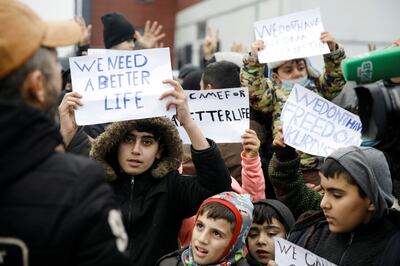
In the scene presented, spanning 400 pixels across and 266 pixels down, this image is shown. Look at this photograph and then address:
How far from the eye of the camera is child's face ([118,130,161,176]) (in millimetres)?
3199

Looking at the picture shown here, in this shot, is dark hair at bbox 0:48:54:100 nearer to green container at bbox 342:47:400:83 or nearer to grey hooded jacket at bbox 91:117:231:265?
green container at bbox 342:47:400:83

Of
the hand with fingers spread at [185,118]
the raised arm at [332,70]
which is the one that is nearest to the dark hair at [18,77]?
the hand with fingers spread at [185,118]

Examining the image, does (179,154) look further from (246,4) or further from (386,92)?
(246,4)

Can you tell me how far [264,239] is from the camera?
11.3 feet

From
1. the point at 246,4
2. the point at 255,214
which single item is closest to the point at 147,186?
the point at 255,214

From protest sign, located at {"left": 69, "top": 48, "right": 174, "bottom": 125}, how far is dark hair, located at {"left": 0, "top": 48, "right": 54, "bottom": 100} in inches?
54.3

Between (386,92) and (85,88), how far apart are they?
174 cm

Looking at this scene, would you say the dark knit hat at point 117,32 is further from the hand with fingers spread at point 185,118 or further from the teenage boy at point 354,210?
the teenage boy at point 354,210

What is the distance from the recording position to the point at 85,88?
320 centimetres

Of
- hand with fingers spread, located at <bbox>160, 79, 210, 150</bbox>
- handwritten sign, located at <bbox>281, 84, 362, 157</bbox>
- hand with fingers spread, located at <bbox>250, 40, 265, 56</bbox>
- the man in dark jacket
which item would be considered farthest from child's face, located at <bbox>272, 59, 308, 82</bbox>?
the man in dark jacket

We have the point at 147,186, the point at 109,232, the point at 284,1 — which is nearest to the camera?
the point at 109,232

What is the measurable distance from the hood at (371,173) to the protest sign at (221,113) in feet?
2.81

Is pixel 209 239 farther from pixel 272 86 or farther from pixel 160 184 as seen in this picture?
pixel 272 86

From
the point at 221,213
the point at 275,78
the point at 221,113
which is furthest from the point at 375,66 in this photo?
the point at 275,78
